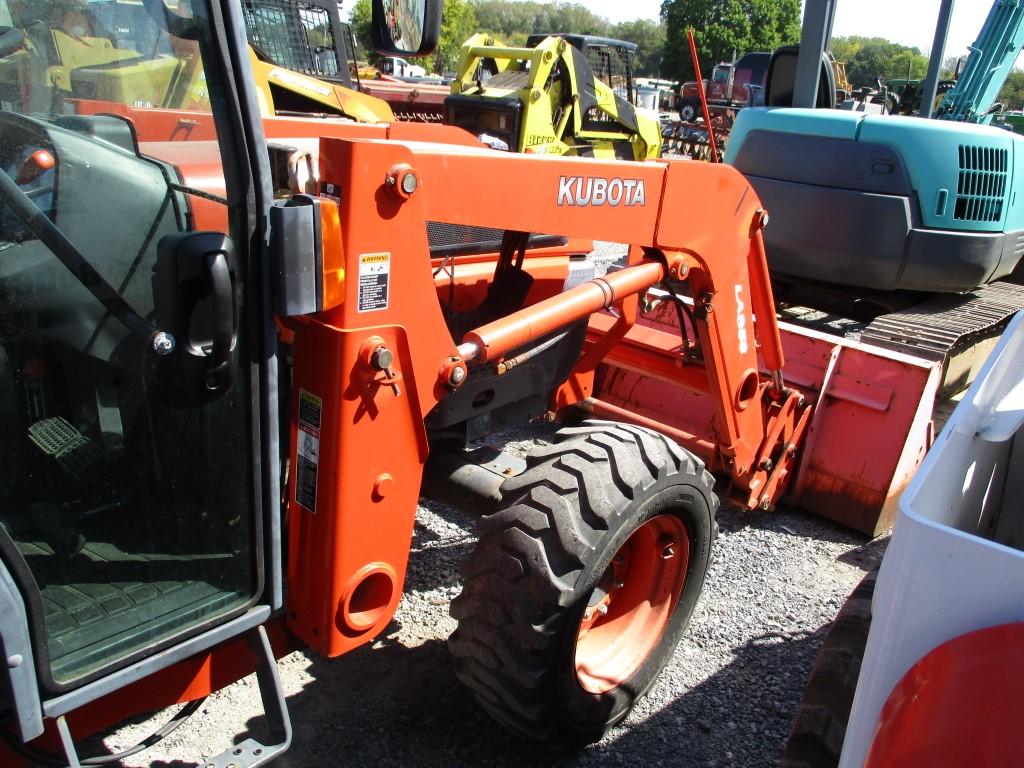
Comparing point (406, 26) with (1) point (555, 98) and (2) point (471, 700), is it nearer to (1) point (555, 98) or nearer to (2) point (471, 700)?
(2) point (471, 700)

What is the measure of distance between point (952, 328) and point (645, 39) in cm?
8333

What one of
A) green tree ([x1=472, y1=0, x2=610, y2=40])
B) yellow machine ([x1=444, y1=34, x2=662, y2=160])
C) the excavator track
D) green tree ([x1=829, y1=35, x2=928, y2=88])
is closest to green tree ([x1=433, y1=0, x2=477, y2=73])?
green tree ([x1=829, y1=35, x2=928, y2=88])

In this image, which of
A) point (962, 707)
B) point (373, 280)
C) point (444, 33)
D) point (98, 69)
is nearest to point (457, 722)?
point (373, 280)

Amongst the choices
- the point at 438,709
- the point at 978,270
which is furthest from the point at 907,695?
the point at 978,270

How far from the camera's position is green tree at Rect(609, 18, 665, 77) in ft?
231

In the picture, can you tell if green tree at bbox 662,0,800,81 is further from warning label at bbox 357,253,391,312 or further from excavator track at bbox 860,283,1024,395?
warning label at bbox 357,253,391,312

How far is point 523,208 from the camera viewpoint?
7.79ft

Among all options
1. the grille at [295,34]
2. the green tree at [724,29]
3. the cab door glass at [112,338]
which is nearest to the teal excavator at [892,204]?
the grille at [295,34]

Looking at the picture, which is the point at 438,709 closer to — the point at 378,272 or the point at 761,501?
the point at 378,272

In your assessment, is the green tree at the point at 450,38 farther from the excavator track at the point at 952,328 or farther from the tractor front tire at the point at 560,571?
the tractor front tire at the point at 560,571

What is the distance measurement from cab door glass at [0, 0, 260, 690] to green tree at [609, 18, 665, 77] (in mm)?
64246

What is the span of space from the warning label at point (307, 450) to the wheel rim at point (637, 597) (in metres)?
1.13

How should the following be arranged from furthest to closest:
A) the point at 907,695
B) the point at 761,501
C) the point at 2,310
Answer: the point at 761,501, the point at 2,310, the point at 907,695

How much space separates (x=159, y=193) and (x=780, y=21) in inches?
2039
